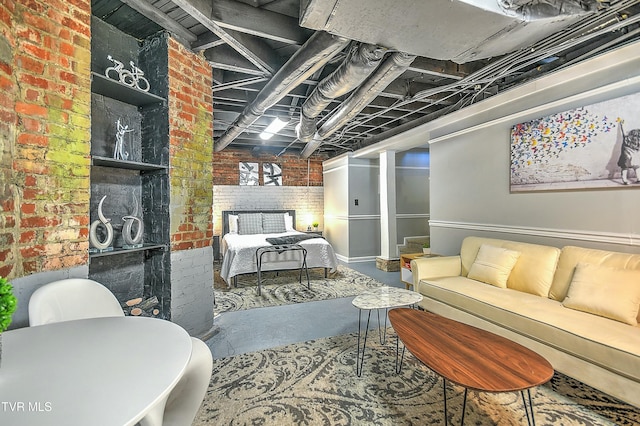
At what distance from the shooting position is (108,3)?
6.95 ft

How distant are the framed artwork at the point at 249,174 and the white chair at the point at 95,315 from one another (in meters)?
5.78

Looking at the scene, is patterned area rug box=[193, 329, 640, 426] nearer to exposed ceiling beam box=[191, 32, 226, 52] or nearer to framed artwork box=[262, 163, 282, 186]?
exposed ceiling beam box=[191, 32, 226, 52]

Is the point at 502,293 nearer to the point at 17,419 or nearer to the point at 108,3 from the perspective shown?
the point at 17,419

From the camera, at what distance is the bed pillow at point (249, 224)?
20.9 ft

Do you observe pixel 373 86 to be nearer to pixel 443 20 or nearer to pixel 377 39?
pixel 377 39

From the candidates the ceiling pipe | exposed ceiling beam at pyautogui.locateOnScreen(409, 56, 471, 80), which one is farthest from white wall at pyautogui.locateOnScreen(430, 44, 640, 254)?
the ceiling pipe

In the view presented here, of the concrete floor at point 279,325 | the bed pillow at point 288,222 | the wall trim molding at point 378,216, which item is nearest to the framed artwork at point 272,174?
the bed pillow at point 288,222

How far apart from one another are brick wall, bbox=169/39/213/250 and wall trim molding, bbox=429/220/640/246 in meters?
3.27

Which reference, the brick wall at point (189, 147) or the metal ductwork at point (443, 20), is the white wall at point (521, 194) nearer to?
the metal ductwork at point (443, 20)

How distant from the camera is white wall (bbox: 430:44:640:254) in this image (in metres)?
2.35

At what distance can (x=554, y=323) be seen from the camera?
1.97 m

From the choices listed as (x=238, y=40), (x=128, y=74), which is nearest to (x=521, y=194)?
(x=238, y=40)

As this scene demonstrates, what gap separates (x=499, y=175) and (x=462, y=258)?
109 centimetres

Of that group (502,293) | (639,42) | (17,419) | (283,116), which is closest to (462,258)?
(502,293)
